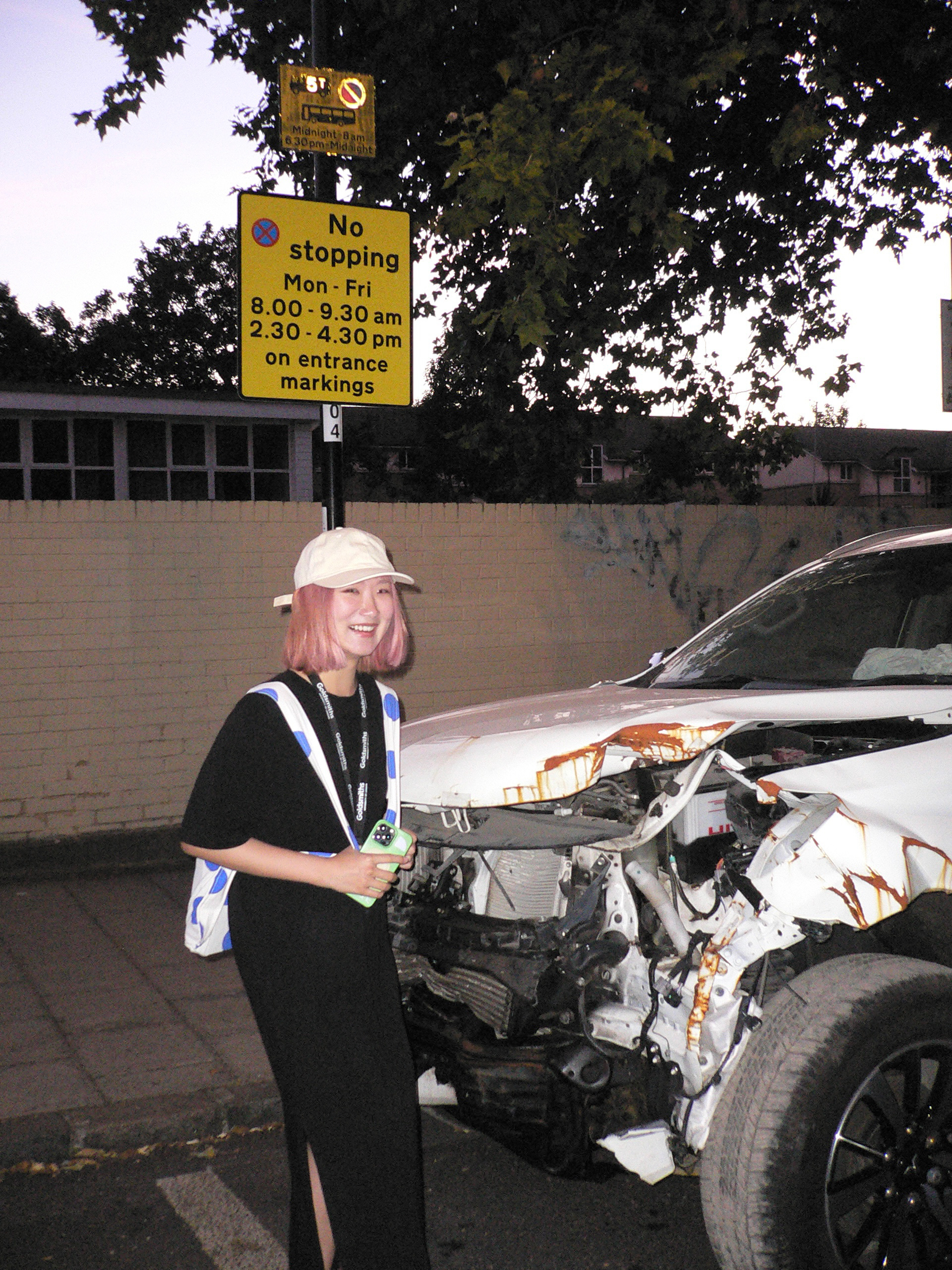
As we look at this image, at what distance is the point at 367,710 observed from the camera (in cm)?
271

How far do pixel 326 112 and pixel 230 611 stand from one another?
3.33 metres

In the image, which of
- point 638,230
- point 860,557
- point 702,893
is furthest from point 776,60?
point 702,893

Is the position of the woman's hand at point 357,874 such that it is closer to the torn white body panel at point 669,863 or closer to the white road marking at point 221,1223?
the torn white body panel at point 669,863

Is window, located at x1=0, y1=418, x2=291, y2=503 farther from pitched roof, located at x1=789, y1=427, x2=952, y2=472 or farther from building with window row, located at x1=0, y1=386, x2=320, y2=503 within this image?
pitched roof, located at x1=789, y1=427, x2=952, y2=472

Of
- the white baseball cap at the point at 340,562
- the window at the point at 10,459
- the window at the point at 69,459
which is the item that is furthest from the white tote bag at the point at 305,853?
the window at the point at 10,459

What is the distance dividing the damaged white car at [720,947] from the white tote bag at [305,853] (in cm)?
53

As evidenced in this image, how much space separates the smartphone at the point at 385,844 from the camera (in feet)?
8.14

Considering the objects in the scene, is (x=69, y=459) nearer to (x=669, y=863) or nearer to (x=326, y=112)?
(x=326, y=112)

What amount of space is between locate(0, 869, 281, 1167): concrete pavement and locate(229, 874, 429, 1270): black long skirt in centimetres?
178

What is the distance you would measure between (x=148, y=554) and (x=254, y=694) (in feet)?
17.7

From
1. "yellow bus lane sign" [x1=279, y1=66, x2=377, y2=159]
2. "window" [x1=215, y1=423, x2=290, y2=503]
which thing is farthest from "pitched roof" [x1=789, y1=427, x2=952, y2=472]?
"yellow bus lane sign" [x1=279, y1=66, x2=377, y2=159]

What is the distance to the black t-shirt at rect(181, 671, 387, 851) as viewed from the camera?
247 centimetres

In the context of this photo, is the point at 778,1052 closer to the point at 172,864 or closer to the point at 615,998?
the point at 615,998

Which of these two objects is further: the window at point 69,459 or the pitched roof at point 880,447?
the pitched roof at point 880,447
